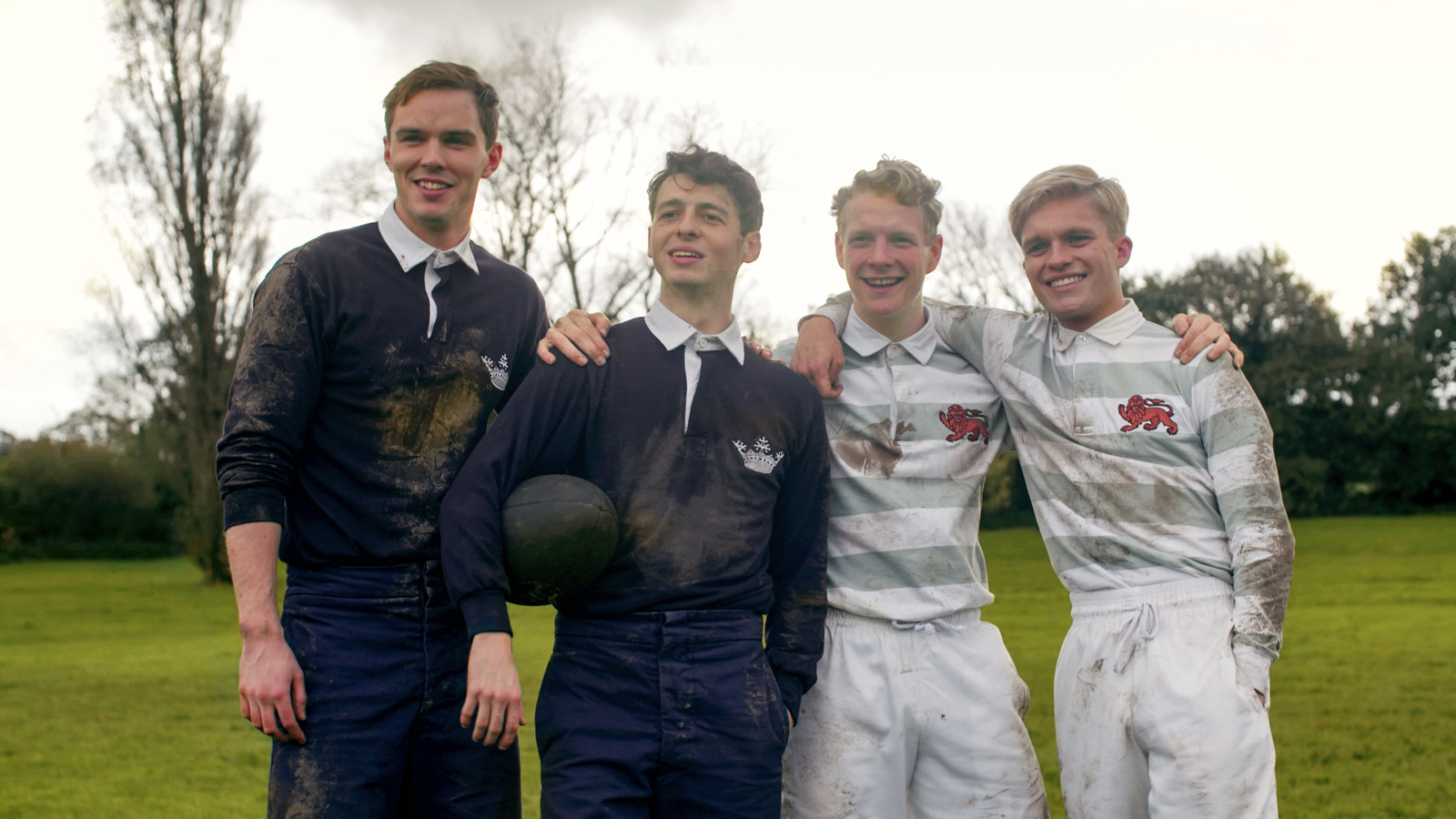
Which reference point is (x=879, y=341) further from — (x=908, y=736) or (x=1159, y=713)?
(x=1159, y=713)

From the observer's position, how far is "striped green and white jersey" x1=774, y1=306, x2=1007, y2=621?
3553 mm

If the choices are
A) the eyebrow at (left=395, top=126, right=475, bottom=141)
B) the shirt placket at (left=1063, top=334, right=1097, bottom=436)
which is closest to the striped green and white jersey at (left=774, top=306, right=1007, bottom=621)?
the shirt placket at (left=1063, top=334, right=1097, bottom=436)

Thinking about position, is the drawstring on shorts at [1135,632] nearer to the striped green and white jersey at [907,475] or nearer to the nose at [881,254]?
the striped green and white jersey at [907,475]

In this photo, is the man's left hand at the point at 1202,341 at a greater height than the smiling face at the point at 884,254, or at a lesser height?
lesser

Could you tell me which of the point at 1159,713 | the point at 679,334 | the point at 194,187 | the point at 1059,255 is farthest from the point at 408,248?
the point at 194,187

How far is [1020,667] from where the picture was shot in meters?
A: 11.8

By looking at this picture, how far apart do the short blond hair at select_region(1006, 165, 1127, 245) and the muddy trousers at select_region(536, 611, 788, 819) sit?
188cm

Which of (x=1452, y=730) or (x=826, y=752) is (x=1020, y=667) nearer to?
(x=1452, y=730)

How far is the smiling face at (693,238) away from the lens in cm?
334

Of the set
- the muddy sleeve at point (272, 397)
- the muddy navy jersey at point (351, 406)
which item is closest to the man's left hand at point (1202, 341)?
the muddy navy jersey at point (351, 406)

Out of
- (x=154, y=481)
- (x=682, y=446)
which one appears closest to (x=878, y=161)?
(x=682, y=446)

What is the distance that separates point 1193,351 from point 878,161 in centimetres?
130

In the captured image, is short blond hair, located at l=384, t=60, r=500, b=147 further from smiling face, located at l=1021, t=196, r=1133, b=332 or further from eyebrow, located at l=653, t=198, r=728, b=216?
smiling face, located at l=1021, t=196, r=1133, b=332

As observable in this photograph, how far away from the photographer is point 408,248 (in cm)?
327
